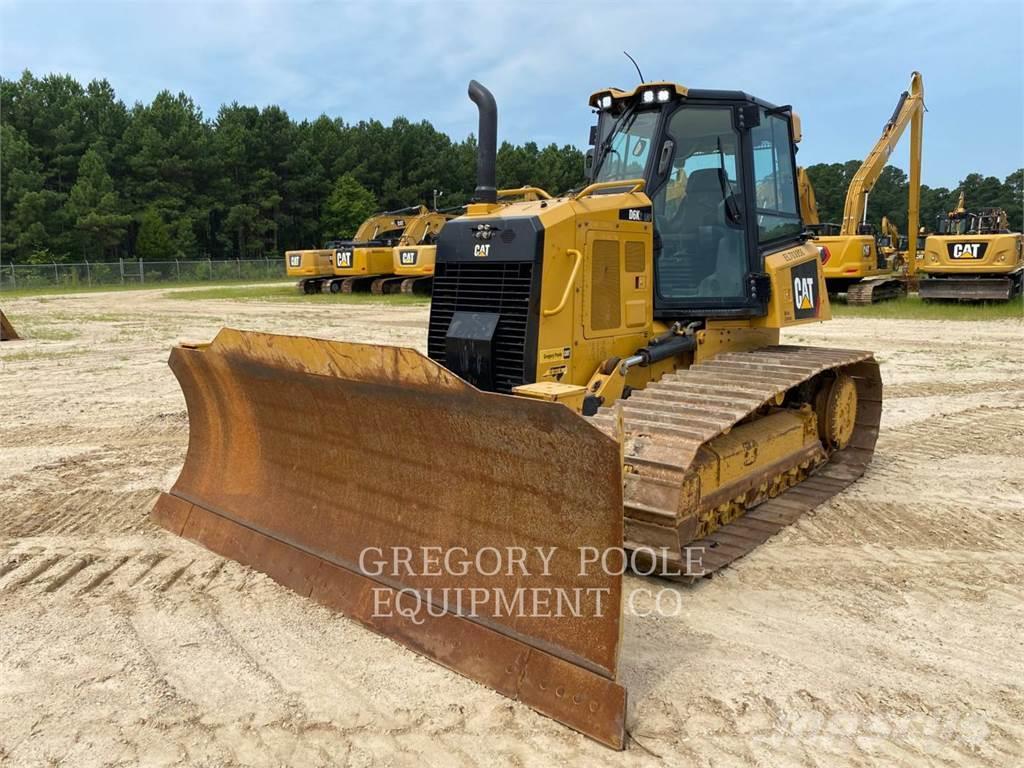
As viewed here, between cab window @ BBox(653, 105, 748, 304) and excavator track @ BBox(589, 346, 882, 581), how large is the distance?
0.56 m

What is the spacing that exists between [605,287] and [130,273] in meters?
41.5

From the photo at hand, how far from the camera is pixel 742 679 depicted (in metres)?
3.09

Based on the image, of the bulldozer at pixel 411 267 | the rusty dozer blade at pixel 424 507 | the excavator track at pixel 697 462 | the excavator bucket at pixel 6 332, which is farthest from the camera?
the bulldozer at pixel 411 267

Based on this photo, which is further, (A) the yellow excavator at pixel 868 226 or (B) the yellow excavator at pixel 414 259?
(B) the yellow excavator at pixel 414 259

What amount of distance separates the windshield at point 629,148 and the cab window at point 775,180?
750mm

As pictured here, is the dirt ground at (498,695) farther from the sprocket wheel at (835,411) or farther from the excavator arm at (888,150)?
the excavator arm at (888,150)

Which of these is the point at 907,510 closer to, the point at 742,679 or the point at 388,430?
the point at 742,679

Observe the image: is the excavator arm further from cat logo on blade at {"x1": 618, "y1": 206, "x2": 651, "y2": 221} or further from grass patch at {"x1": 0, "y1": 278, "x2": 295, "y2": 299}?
grass patch at {"x1": 0, "y1": 278, "x2": 295, "y2": 299}

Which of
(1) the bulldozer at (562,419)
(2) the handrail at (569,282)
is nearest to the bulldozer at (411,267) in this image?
(1) the bulldozer at (562,419)

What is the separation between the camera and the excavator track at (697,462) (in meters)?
3.82

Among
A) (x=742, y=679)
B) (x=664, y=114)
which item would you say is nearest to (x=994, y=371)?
(x=664, y=114)

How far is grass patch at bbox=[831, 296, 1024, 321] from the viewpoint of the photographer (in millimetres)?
17312

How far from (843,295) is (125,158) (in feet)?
140

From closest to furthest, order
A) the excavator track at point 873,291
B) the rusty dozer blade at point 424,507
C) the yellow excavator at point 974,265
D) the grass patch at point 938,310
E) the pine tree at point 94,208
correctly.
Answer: the rusty dozer blade at point 424,507, the grass patch at point 938,310, the yellow excavator at point 974,265, the excavator track at point 873,291, the pine tree at point 94,208
